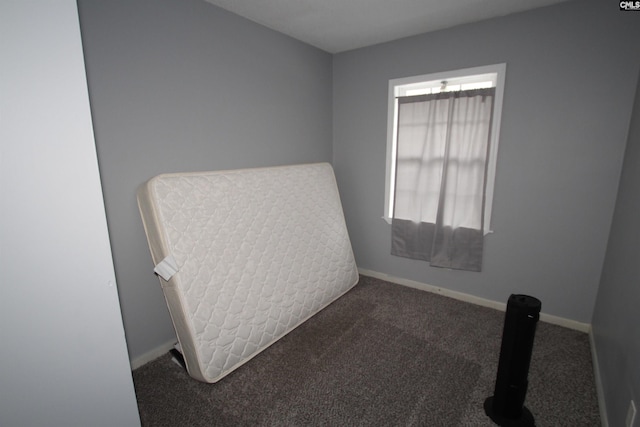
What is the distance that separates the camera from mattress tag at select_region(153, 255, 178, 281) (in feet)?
5.50

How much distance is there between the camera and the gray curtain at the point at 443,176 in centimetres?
247

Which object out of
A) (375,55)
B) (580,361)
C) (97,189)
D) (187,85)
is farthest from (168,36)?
(580,361)

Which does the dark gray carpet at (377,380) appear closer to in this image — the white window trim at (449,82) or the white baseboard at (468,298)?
the white baseboard at (468,298)

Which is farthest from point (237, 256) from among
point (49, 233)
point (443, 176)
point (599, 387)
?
point (599, 387)

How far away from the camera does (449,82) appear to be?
2.60 m

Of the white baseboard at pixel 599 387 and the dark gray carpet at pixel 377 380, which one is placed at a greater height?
the white baseboard at pixel 599 387

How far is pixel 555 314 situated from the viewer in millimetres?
2400

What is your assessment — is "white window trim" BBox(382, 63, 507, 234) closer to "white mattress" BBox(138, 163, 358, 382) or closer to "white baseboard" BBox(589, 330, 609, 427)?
"white mattress" BBox(138, 163, 358, 382)

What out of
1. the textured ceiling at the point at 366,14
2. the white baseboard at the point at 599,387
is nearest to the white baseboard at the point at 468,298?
the white baseboard at the point at 599,387

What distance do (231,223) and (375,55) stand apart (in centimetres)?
218

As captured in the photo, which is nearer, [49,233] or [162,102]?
[49,233]

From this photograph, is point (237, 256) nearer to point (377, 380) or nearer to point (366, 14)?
point (377, 380)

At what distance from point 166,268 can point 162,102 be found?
106 cm

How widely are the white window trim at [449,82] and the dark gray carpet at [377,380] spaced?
1.03 m
